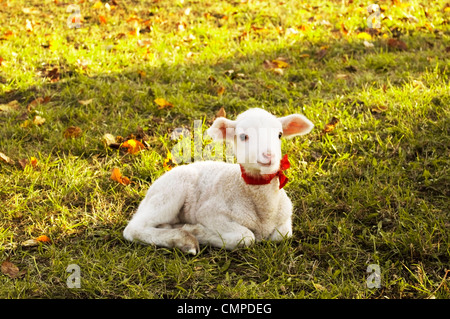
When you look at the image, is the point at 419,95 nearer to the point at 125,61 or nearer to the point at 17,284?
the point at 125,61

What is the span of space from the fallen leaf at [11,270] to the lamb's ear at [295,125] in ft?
6.47

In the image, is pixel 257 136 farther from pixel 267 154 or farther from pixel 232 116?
pixel 232 116

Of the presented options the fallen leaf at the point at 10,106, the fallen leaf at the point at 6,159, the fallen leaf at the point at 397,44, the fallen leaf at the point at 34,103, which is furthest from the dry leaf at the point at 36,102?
the fallen leaf at the point at 397,44

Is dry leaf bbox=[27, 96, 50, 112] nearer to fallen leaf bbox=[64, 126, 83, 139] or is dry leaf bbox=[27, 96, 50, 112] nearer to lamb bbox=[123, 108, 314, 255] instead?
fallen leaf bbox=[64, 126, 83, 139]

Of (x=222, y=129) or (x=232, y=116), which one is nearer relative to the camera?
(x=222, y=129)

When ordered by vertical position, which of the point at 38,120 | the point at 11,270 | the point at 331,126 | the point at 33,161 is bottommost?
the point at 11,270

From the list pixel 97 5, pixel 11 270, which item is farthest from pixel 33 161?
pixel 97 5

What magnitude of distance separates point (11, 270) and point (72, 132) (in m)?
1.96

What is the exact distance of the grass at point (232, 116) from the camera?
3.07 metres

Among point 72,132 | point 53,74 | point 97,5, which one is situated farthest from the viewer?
point 97,5

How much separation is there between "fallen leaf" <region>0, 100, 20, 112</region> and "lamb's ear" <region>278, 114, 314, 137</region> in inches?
138

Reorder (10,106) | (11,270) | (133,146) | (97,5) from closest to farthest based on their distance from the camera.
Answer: (11,270)
(133,146)
(10,106)
(97,5)

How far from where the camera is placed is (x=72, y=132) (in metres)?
4.84
